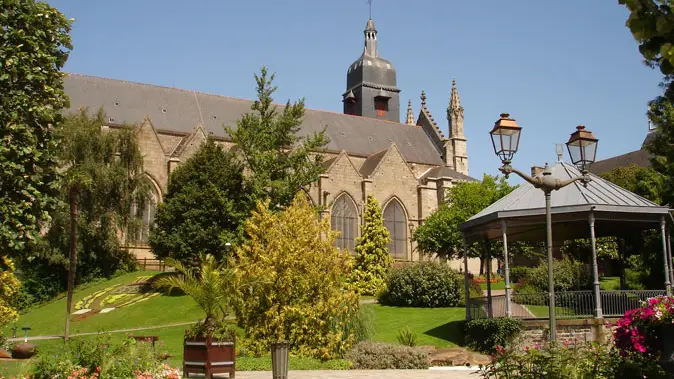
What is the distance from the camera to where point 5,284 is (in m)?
22.0

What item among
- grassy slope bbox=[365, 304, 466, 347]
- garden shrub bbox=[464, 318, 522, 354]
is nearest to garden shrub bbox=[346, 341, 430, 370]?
garden shrub bbox=[464, 318, 522, 354]

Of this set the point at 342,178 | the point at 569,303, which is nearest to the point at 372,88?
the point at 342,178

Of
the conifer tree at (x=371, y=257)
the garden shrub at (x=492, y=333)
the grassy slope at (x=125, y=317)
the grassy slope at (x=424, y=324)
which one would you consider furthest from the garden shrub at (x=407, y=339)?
the conifer tree at (x=371, y=257)

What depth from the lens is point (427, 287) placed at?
28078mm

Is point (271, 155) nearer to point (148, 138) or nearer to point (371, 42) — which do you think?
point (148, 138)

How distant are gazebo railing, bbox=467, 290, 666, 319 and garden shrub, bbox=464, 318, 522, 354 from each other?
643mm

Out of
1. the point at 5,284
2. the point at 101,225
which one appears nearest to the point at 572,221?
the point at 5,284

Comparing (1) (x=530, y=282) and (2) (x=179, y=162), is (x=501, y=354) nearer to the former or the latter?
(1) (x=530, y=282)

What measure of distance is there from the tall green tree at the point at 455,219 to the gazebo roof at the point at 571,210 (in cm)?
1993

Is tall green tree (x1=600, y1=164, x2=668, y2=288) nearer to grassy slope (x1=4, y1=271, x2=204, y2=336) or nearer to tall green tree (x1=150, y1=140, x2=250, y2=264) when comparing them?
grassy slope (x1=4, y1=271, x2=204, y2=336)

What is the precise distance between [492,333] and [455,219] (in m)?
24.8

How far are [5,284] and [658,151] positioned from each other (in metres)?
25.8

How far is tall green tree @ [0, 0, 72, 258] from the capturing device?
14.5m

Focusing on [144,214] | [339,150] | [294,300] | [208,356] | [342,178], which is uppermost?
[339,150]
